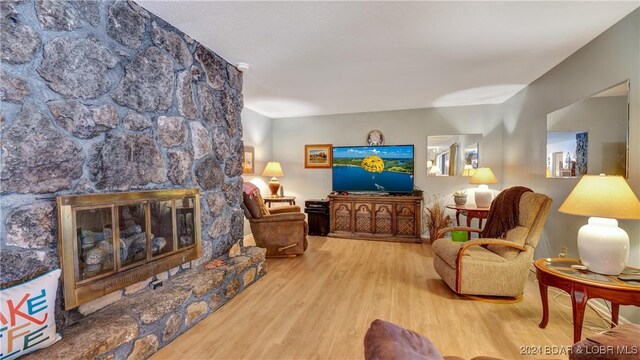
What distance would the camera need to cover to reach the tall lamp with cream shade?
5.45 feet

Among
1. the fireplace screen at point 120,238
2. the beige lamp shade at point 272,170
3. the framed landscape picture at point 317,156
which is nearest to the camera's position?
the fireplace screen at point 120,238

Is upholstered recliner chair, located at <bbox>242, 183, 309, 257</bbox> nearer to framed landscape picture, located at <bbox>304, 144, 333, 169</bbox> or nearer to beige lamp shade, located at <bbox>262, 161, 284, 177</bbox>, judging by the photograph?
beige lamp shade, located at <bbox>262, 161, 284, 177</bbox>

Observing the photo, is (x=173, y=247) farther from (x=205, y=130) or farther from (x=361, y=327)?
(x=361, y=327)

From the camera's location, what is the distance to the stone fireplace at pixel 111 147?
54.6 inches

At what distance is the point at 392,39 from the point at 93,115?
233 cm

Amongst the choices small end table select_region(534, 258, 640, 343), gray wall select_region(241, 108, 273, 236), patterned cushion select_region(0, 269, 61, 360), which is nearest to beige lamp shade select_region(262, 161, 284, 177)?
gray wall select_region(241, 108, 273, 236)

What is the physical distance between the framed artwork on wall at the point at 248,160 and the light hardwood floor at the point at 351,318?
208 cm

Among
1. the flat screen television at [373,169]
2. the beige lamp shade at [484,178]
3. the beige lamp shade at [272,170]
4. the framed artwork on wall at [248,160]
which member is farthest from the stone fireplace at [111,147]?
the beige lamp shade at [484,178]

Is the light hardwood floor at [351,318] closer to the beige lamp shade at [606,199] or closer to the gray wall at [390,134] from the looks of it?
the beige lamp shade at [606,199]

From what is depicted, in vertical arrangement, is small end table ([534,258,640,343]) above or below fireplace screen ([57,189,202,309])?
below

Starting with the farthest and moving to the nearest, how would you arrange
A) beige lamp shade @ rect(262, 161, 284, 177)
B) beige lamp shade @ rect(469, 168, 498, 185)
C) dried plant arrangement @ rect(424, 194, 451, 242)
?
beige lamp shade @ rect(262, 161, 284, 177) → dried plant arrangement @ rect(424, 194, 451, 242) → beige lamp shade @ rect(469, 168, 498, 185)

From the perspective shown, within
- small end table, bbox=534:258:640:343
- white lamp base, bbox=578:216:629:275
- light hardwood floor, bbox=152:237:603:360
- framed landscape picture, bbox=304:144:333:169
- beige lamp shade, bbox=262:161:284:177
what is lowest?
light hardwood floor, bbox=152:237:603:360

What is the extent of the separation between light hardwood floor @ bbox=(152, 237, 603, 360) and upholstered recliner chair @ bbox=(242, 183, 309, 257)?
1.62 ft

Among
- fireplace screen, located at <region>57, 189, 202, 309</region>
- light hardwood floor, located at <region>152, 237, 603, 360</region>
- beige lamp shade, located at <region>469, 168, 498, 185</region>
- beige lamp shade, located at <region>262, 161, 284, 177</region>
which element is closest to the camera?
fireplace screen, located at <region>57, 189, 202, 309</region>
